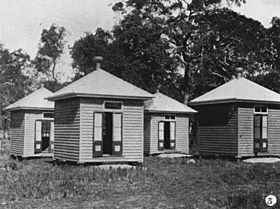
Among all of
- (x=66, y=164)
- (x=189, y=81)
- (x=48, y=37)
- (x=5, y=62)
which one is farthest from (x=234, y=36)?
(x=5, y=62)

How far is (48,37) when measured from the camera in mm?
65125

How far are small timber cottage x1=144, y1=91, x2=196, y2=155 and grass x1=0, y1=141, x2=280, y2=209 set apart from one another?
10081 mm

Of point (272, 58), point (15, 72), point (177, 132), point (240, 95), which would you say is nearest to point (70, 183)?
point (240, 95)

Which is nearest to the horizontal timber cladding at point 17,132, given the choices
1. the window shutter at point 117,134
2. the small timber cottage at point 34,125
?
the small timber cottage at point 34,125

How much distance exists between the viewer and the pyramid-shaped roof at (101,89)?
2273cm

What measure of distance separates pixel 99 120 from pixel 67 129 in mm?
1823

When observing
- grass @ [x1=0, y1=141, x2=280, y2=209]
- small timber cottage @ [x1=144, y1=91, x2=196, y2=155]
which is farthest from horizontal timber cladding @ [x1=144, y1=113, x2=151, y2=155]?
grass @ [x1=0, y1=141, x2=280, y2=209]

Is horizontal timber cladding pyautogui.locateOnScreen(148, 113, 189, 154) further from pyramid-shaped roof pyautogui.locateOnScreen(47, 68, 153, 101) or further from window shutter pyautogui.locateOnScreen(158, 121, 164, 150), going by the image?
pyramid-shaped roof pyautogui.locateOnScreen(47, 68, 153, 101)

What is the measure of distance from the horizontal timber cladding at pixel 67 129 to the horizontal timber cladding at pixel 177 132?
7952 millimetres

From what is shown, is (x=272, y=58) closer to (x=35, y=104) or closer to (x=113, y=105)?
(x=35, y=104)

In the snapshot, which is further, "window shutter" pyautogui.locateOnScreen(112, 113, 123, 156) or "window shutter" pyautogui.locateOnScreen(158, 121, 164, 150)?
"window shutter" pyautogui.locateOnScreen(158, 121, 164, 150)

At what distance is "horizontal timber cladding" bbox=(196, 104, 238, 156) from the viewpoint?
91.0ft

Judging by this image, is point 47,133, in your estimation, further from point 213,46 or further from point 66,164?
point 213,46

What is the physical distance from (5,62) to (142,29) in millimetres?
39114
